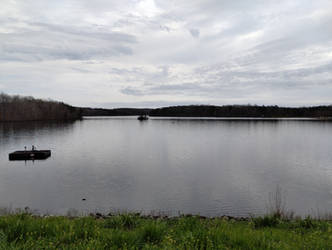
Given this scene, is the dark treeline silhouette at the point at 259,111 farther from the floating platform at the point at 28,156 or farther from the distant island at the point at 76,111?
the floating platform at the point at 28,156

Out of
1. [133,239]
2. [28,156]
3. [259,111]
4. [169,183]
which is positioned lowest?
[169,183]

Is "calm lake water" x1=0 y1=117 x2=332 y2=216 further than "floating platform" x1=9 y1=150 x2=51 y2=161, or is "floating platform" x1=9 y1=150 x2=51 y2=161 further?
"floating platform" x1=9 y1=150 x2=51 y2=161

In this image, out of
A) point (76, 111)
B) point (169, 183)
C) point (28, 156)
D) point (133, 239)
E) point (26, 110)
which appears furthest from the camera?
point (76, 111)

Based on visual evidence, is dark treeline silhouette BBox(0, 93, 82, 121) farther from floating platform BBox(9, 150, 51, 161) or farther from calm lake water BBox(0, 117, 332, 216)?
calm lake water BBox(0, 117, 332, 216)

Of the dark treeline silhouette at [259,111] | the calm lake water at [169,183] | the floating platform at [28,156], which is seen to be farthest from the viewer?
the dark treeline silhouette at [259,111]

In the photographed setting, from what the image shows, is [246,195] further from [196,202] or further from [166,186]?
[166,186]

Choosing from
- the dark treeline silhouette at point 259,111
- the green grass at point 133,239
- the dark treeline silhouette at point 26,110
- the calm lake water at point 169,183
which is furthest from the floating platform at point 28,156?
the dark treeline silhouette at point 259,111

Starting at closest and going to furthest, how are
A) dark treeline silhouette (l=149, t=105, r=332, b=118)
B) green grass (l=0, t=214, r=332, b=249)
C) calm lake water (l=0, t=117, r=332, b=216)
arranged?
green grass (l=0, t=214, r=332, b=249) → calm lake water (l=0, t=117, r=332, b=216) → dark treeline silhouette (l=149, t=105, r=332, b=118)

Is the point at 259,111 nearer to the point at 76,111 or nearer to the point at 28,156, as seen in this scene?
the point at 76,111

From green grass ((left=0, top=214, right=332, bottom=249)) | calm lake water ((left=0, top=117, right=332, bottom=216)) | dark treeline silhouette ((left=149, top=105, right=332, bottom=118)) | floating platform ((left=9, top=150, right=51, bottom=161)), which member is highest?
dark treeline silhouette ((left=149, top=105, right=332, bottom=118))

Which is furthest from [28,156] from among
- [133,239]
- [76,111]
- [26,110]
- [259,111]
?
[259,111]

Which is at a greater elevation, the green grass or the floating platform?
the green grass

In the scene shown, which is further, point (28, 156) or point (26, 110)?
point (26, 110)

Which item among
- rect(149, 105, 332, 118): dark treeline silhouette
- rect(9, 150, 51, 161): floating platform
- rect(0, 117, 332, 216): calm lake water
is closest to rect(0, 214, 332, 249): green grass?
rect(0, 117, 332, 216): calm lake water
